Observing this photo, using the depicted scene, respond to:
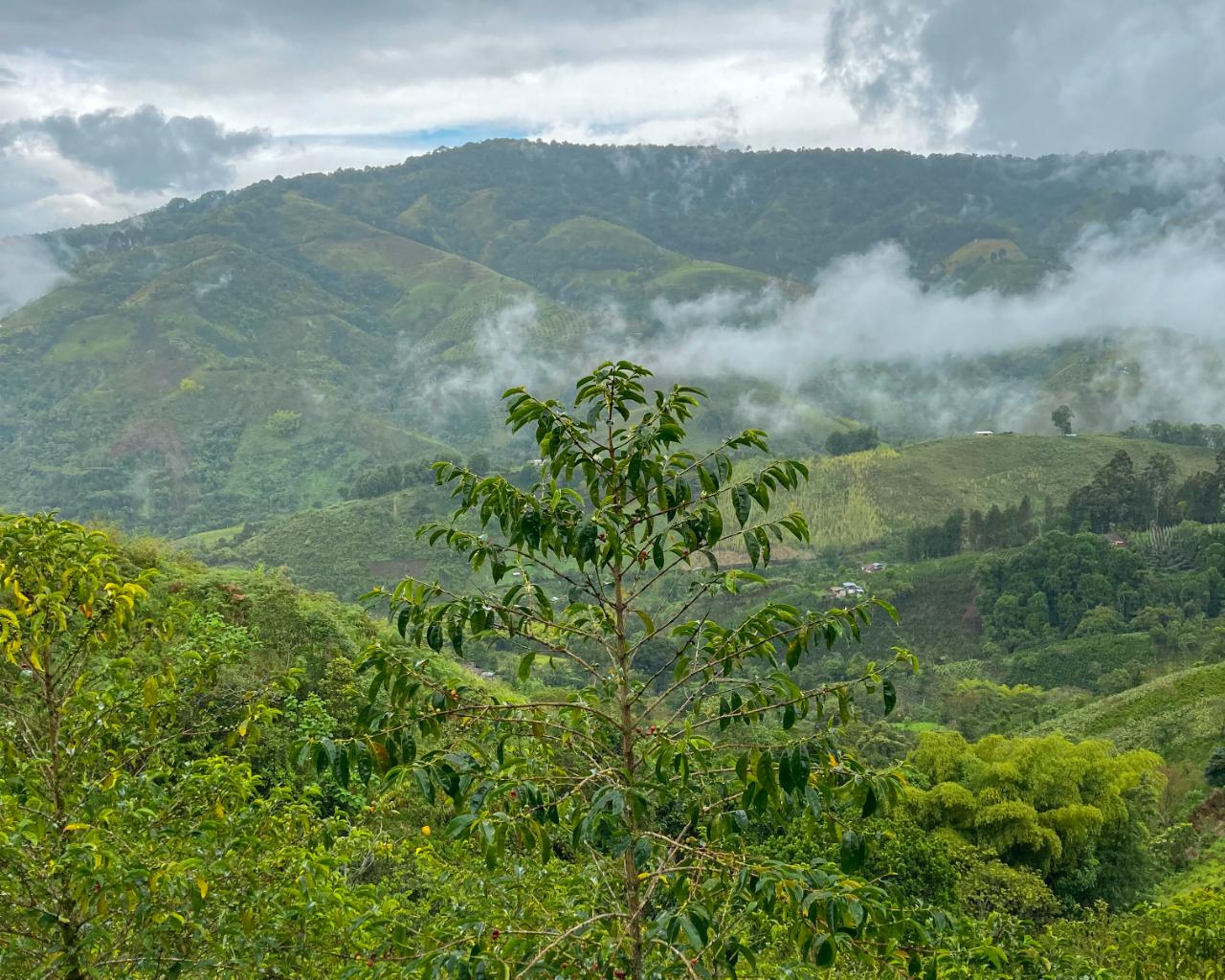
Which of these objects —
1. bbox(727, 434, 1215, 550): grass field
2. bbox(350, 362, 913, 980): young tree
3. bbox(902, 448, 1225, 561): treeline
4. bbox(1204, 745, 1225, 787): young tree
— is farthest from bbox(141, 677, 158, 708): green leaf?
bbox(727, 434, 1215, 550): grass field

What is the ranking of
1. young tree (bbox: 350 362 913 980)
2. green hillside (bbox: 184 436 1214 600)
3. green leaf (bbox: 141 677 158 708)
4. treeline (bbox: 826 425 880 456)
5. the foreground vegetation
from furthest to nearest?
treeline (bbox: 826 425 880 456) < green hillside (bbox: 184 436 1214 600) < green leaf (bbox: 141 677 158 708) < the foreground vegetation < young tree (bbox: 350 362 913 980)

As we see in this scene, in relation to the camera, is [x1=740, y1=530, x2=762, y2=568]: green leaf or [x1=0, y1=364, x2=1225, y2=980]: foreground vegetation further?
[x1=740, y1=530, x2=762, y2=568]: green leaf

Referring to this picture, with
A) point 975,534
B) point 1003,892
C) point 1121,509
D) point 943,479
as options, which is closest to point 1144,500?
point 1121,509

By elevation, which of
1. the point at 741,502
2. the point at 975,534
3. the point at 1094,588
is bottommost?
the point at 975,534

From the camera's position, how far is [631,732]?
4.44m

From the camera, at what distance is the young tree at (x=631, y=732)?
3654 millimetres

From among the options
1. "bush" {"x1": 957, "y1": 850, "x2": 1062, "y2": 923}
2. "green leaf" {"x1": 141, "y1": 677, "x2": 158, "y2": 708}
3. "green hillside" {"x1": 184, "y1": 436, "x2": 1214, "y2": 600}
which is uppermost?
"green leaf" {"x1": 141, "y1": 677, "x2": 158, "y2": 708}

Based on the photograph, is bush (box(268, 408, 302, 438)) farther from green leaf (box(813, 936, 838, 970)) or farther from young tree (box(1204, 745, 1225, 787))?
green leaf (box(813, 936, 838, 970))

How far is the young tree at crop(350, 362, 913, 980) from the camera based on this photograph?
3654mm

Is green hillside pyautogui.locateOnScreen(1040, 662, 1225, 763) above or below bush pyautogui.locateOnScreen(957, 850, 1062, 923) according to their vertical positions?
below

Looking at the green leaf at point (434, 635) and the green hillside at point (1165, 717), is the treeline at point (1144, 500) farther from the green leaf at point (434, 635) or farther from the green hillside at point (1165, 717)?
the green leaf at point (434, 635)

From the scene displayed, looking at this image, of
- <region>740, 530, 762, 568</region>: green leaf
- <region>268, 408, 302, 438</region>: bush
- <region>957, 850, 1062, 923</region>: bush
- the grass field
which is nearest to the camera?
<region>740, 530, 762, 568</region>: green leaf

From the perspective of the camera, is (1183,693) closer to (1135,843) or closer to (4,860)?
(1135,843)

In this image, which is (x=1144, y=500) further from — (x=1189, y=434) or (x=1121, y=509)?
(x=1189, y=434)
